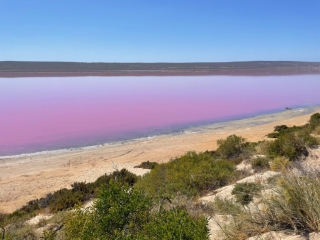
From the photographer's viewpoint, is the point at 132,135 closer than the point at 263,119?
Yes

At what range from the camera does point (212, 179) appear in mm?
7848

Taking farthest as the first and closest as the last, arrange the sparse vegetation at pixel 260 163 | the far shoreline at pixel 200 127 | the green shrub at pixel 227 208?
1. the far shoreline at pixel 200 127
2. the sparse vegetation at pixel 260 163
3. the green shrub at pixel 227 208

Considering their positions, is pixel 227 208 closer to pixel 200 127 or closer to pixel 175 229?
pixel 175 229

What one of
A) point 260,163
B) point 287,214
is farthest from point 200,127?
point 287,214

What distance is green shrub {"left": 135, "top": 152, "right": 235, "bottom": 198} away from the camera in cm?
730

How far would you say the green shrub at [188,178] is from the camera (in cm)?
730

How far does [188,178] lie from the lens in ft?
25.3

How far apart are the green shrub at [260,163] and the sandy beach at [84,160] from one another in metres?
4.10

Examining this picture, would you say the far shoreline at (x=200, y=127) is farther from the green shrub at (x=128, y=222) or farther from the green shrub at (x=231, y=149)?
the green shrub at (x=128, y=222)

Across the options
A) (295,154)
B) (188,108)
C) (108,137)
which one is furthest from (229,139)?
(188,108)

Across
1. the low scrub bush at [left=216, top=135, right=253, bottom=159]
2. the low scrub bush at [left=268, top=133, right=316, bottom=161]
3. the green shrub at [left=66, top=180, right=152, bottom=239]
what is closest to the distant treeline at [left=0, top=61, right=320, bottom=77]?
the low scrub bush at [left=216, top=135, right=253, bottom=159]

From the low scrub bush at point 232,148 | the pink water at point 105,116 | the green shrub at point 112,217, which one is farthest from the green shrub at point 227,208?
the pink water at point 105,116

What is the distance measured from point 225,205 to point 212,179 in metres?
2.82

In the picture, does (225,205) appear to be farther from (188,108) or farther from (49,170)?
(188,108)
